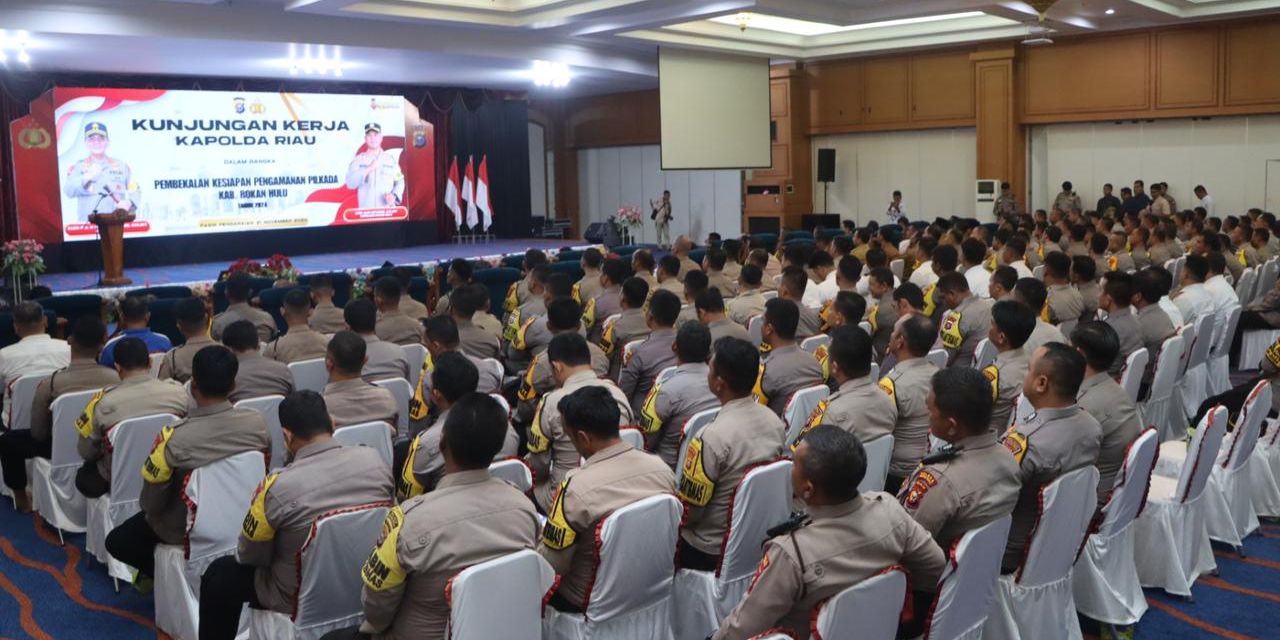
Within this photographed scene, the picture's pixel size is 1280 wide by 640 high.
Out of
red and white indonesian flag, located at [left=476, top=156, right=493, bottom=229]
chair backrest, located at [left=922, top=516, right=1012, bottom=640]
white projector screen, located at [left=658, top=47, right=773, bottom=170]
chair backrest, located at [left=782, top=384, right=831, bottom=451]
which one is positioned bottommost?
chair backrest, located at [left=922, top=516, right=1012, bottom=640]

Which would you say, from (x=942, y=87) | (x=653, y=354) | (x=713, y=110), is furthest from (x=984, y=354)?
(x=942, y=87)

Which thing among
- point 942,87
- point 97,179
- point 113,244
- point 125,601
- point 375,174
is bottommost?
point 125,601

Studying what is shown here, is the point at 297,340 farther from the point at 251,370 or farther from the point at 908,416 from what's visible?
the point at 908,416

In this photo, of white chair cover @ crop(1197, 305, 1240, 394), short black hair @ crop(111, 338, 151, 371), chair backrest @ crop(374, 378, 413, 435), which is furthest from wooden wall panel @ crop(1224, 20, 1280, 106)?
short black hair @ crop(111, 338, 151, 371)

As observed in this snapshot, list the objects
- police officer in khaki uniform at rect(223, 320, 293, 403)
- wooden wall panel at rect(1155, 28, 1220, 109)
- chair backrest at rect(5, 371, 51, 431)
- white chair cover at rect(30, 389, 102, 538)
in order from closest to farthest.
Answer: white chair cover at rect(30, 389, 102, 538) → police officer in khaki uniform at rect(223, 320, 293, 403) → chair backrest at rect(5, 371, 51, 431) → wooden wall panel at rect(1155, 28, 1220, 109)

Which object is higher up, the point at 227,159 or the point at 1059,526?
the point at 227,159

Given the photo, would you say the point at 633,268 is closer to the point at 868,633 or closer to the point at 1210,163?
→ the point at 868,633

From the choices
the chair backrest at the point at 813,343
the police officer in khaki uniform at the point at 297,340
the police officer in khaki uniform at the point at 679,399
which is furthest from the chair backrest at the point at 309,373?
the chair backrest at the point at 813,343

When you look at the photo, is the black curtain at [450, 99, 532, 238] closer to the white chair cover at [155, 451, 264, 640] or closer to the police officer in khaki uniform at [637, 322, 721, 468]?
the police officer in khaki uniform at [637, 322, 721, 468]

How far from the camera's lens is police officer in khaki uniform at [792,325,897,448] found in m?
3.79

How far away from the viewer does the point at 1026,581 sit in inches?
129

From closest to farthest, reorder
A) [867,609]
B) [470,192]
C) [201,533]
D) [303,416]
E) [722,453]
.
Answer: [867,609], [303,416], [722,453], [201,533], [470,192]

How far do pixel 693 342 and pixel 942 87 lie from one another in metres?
14.6

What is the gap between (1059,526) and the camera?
127 inches
